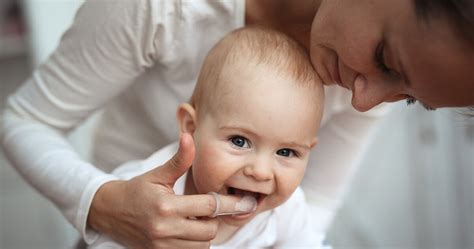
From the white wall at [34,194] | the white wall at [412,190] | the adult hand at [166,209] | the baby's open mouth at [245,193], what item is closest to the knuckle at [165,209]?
the adult hand at [166,209]

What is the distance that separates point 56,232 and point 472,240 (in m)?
1.42

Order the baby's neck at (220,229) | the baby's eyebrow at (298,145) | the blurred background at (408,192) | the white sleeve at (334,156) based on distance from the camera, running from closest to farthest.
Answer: the baby's eyebrow at (298,145) → the baby's neck at (220,229) → the white sleeve at (334,156) → the blurred background at (408,192)

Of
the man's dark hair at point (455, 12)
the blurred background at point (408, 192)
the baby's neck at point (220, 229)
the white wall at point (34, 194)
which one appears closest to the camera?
the man's dark hair at point (455, 12)

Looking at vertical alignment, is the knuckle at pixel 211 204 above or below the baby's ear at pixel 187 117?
below

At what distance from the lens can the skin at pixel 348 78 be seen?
75 centimetres

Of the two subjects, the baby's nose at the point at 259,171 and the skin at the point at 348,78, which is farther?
the baby's nose at the point at 259,171

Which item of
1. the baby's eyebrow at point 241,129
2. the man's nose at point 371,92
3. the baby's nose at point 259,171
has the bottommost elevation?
the baby's nose at point 259,171

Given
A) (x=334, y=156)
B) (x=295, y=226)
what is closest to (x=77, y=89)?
(x=295, y=226)

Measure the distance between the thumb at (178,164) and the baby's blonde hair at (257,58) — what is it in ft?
0.43

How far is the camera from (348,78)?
35.2 inches

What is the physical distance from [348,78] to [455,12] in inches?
7.9

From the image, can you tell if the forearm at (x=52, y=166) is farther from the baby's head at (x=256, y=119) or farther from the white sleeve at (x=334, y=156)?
the white sleeve at (x=334, y=156)

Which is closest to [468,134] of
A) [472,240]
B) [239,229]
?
[472,240]

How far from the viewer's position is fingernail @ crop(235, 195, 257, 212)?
2.97 feet
